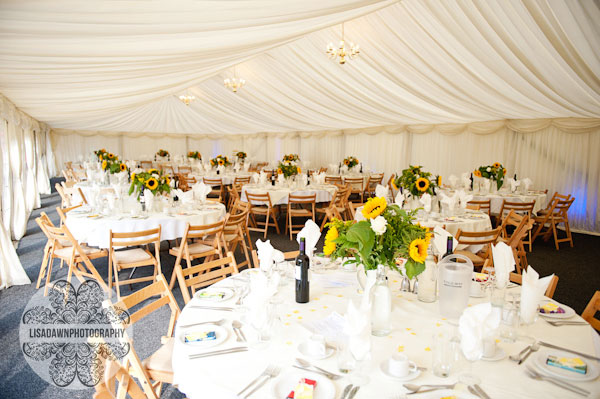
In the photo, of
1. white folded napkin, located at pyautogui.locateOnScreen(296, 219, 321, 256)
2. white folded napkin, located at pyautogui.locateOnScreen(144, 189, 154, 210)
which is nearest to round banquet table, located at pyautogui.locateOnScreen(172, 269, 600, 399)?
white folded napkin, located at pyautogui.locateOnScreen(296, 219, 321, 256)

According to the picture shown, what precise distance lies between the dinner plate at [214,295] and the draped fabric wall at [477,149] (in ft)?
28.7

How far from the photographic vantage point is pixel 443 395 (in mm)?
1391

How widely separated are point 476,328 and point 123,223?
14.0ft

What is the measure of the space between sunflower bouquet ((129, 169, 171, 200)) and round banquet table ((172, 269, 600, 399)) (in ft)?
10.8

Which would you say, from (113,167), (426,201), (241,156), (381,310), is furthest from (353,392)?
(241,156)

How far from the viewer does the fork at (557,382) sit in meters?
1.41

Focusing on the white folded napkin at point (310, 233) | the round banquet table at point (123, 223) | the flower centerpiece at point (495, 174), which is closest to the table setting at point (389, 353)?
the white folded napkin at point (310, 233)

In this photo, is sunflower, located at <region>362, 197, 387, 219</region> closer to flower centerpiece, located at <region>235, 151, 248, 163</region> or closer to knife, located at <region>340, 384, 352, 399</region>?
knife, located at <region>340, 384, 352, 399</region>

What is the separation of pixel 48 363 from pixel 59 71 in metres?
2.66

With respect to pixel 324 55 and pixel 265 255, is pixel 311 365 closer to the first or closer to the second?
pixel 265 255

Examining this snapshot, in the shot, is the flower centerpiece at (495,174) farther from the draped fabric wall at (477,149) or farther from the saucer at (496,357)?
the saucer at (496,357)

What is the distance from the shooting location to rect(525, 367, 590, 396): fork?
1413 mm

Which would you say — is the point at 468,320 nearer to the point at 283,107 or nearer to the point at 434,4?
the point at 434,4

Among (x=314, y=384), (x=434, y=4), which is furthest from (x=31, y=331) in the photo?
(x=434, y=4)
